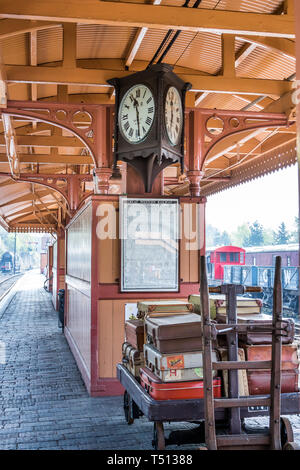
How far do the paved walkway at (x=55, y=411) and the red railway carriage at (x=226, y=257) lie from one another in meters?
19.1

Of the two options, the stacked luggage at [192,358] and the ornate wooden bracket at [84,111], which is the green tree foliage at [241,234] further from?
the stacked luggage at [192,358]

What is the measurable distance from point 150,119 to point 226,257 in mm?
23038

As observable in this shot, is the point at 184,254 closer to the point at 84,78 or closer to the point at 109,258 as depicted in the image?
the point at 109,258

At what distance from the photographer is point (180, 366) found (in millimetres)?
3543

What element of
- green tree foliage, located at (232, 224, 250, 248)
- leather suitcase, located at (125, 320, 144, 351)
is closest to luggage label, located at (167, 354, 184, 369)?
leather suitcase, located at (125, 320, 144, 351)

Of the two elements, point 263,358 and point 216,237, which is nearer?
point 263,358

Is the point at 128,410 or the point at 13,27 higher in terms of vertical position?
the point at 13,27

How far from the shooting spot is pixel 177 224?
6.43 metres

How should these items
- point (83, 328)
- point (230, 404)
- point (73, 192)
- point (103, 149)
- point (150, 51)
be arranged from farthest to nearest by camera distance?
point (73, 192) → point (150, 51) → point (83, 328) → point (103, 149) → point (230, 404)

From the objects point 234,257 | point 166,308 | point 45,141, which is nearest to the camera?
point 166,308

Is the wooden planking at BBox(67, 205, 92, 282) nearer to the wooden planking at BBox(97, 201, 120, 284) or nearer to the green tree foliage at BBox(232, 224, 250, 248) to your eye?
the wooden planking at BBox(97, 201, 120, 284)

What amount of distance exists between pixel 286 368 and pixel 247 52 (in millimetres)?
5338

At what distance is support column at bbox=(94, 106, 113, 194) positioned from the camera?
6.82m

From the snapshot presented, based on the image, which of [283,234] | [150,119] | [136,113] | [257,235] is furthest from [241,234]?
[150,119]
